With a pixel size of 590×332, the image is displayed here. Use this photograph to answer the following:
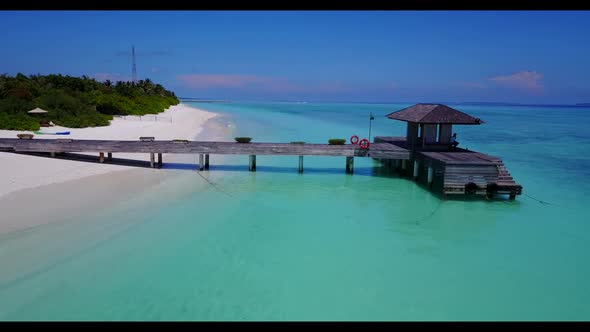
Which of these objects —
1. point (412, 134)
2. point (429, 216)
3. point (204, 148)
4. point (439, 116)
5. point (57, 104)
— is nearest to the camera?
point (429, 216)

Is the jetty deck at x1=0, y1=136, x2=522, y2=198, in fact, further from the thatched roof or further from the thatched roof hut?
the thatched roof

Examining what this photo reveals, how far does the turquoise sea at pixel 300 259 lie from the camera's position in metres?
9.23

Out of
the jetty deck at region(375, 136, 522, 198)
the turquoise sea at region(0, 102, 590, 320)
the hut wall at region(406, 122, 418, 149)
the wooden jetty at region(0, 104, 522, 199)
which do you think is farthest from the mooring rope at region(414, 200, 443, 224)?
the hut wall at region(406, 122, 418, 149)

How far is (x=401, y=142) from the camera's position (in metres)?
25.5

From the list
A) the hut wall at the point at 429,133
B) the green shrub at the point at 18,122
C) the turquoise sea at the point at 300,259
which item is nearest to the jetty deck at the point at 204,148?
the hut wall at the point at 429,133

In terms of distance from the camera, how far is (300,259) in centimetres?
1176

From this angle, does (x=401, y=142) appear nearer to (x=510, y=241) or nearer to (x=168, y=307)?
(x=510, y=241)

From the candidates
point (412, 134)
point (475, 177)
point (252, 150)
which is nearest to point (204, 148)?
point (252, 150)

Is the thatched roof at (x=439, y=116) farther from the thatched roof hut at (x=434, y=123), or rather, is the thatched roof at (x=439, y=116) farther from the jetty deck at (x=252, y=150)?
the jetty deck at (x=252, y=150)

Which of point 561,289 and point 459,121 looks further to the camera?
point 459,121

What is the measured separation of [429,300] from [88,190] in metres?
13.8

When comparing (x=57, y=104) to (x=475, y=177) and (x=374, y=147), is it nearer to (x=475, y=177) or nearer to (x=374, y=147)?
(x=374, y=147)
